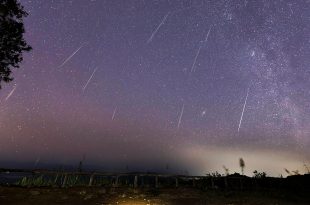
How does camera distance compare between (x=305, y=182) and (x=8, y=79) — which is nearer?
(x=8, y=79)

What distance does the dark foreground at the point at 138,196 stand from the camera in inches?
632

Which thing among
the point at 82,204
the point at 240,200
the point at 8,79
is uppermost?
the point at 8,79

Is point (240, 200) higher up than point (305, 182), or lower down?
lower down

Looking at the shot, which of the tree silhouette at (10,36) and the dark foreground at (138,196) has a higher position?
the tree silhouette at (10,36)

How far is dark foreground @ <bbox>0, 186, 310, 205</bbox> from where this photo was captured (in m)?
16.1

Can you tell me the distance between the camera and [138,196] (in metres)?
18.1

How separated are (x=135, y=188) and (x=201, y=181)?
8.37m

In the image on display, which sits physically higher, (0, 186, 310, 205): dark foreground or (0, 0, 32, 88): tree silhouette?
(0, 0, 32, 88): tree silhouette

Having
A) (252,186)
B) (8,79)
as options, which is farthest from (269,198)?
(8,79)

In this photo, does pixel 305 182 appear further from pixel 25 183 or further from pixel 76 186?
pixel 25 183

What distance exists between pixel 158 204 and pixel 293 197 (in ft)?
36.4

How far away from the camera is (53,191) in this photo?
17547mm

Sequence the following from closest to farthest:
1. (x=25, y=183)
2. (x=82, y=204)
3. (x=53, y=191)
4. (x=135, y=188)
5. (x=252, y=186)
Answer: (x=82, y=204) < (x=53, y=191) < (x=25, y=183) < (x=135, y=188) < (x=252, y=186)

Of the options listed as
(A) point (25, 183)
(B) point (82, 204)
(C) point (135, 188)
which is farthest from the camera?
(C) point (135, 188)
